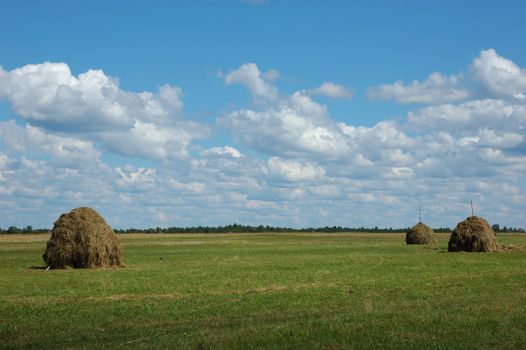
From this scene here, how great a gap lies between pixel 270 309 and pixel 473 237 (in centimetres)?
3657

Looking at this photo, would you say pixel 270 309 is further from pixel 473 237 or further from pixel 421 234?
pixel 421 234

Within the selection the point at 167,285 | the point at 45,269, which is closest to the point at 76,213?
the point at 45,269

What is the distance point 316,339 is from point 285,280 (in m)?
13.8

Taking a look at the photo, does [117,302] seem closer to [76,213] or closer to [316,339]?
[316,339]

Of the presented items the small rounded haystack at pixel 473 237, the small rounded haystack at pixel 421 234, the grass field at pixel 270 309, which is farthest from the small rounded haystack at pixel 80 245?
the small rounded haystack at pixel 421 234

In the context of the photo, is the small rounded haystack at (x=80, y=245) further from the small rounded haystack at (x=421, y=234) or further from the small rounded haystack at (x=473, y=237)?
the small rounded haystack at (x=421, y=234)

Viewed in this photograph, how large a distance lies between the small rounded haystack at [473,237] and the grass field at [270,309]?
19.4m

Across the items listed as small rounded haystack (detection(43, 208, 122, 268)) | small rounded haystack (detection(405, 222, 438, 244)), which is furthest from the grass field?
small rounded haystack (detection(405, 222, 438, 244))

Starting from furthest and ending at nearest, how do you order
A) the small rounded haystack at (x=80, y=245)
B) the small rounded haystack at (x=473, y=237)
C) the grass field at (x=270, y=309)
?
the small rounded haystack at (x=473, y=237) → the small rounded haystack at (x=80, y=245) → the grass field at (x=270, y=309)

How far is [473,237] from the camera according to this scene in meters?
51.3

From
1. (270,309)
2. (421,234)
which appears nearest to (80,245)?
(270,309)

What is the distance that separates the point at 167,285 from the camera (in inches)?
1016

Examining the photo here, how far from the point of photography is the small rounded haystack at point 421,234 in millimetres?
70500

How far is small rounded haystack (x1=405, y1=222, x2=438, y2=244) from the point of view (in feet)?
231
